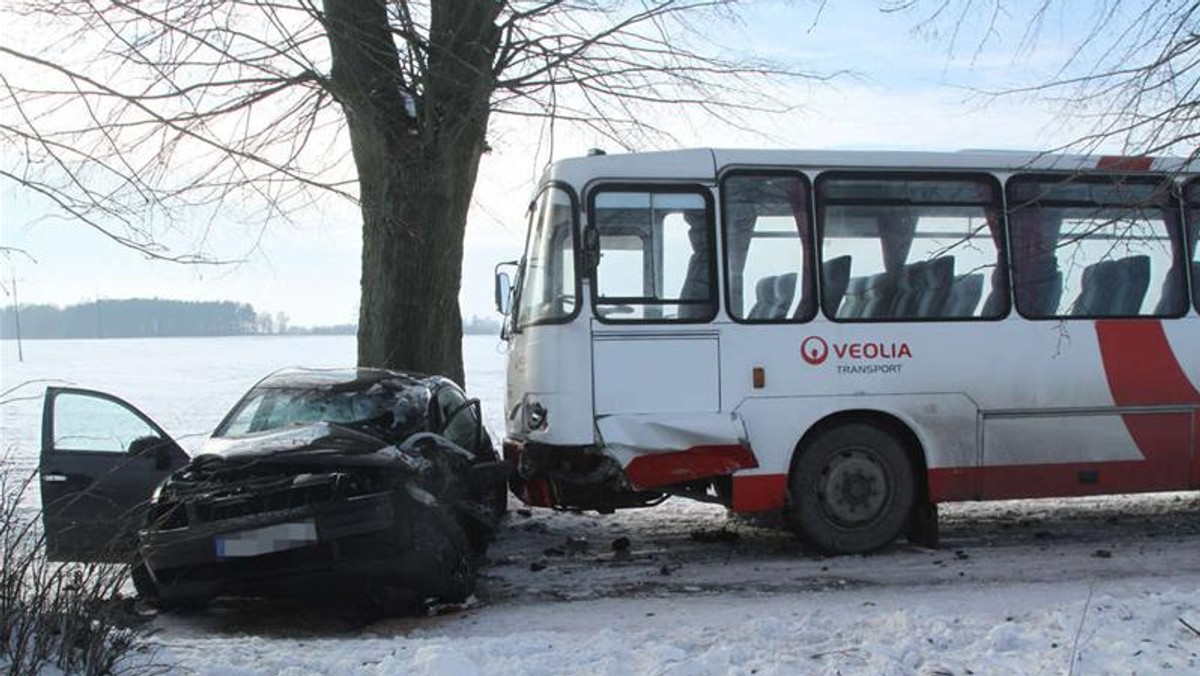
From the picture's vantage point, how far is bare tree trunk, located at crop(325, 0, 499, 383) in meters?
10.3

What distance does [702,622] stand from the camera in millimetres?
6215

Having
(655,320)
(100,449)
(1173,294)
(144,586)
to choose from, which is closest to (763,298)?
(655,320)

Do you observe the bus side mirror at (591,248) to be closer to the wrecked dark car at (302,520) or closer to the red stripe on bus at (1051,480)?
the wrecked dark car at (302,520)

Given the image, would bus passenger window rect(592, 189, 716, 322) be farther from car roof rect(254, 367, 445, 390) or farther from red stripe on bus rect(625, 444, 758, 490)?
car roof rect(254, 367, 445, 390)

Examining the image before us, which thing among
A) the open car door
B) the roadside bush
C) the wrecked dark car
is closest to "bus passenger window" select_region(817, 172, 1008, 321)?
the wrecked dark car

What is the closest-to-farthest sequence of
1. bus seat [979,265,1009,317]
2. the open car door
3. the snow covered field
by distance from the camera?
the snow covered field, the open car door, bus seat [979,265,1009,317]

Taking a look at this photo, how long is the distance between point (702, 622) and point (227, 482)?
307cm

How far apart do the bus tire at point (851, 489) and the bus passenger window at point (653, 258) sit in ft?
4.85

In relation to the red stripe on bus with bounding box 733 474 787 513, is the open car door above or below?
above

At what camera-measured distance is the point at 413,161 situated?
34.6 ft

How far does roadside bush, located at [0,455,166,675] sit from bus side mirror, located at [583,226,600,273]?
422 centimetres

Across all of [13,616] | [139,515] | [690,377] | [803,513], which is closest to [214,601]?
[139,515]

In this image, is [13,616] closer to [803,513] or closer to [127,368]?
[803,513]

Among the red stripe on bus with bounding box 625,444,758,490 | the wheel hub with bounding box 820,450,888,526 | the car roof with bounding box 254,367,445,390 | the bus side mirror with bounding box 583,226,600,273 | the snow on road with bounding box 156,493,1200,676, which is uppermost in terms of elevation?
the bus side mirror with bounding box 583,226,600,273
